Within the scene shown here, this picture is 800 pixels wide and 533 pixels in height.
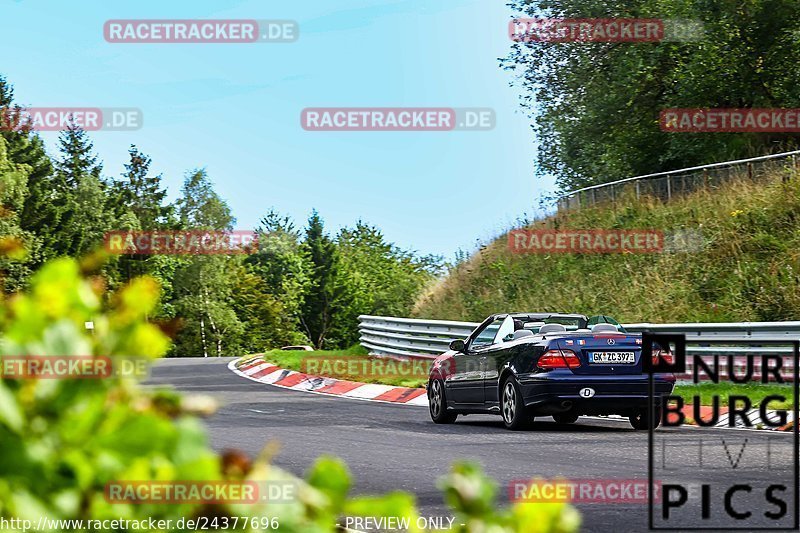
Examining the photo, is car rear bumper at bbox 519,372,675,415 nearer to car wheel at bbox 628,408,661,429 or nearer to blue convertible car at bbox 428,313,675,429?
blue convertible car at bbox 428,313,675,429

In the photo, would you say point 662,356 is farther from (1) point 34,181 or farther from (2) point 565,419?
(1) point 34,181

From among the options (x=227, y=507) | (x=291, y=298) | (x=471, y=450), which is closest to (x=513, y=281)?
(x=471, y=450)

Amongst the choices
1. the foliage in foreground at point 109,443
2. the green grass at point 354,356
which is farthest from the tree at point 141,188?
the foliage in foreground at point 109,443

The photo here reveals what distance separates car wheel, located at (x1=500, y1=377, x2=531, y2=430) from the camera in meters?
13.6

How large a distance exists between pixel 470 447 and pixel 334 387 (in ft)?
35.5

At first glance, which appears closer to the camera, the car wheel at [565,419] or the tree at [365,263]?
the car wheel at [565,419]

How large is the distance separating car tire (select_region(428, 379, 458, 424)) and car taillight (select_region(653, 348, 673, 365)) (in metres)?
2.71

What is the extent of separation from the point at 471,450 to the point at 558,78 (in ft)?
92.5

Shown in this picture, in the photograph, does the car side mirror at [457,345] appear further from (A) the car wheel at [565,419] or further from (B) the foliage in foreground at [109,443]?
(B) the foliage in foreground at [109,443]

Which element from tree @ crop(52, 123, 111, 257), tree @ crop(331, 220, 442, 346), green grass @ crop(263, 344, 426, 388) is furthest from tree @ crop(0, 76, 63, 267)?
green grass @ crop(263, 344, 426, 388)

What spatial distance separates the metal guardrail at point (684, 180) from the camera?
27062 millimetres

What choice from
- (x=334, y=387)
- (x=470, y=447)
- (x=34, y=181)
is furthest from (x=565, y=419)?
(x=34, y=181)

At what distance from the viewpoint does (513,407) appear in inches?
546

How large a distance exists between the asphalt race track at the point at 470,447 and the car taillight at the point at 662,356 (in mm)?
820
